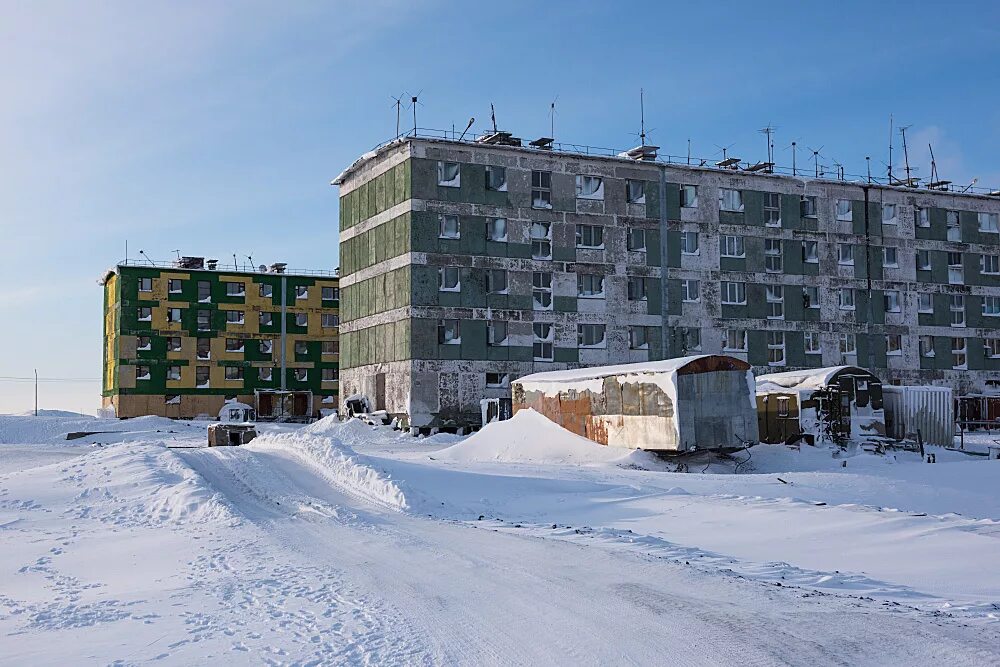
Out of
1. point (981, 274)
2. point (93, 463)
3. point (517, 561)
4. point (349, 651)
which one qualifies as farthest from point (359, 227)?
point (349, 651)

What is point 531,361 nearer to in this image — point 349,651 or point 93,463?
point 93,463

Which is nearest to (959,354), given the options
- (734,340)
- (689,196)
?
(734,340)

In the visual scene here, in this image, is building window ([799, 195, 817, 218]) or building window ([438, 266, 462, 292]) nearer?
building window ([438, 266, 462, 292])

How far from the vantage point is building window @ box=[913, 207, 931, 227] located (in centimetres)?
6299

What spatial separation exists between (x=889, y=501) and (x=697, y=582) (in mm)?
11711

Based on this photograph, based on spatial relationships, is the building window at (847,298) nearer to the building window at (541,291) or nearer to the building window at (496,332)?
the building window at (541,291)

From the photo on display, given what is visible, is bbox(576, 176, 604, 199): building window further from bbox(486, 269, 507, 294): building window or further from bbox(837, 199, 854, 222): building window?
bbox(837, 199, 854, 222): building window

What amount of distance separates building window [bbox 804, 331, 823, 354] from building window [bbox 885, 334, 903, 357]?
16.0ft

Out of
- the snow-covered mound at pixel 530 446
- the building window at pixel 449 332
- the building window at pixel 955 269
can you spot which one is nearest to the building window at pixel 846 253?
the building window at pixel 955 269

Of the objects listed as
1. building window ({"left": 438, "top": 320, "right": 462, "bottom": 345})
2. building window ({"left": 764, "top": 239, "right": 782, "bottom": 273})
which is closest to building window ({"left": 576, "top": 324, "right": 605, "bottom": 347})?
building window ({"left": 438, "top": 320, "right": 462, "bottom": 345})

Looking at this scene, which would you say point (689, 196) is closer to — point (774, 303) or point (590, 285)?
point (774, 303)

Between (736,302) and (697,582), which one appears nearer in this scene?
(697,582)

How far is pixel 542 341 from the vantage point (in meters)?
53.0

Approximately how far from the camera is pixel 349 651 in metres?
7.60
